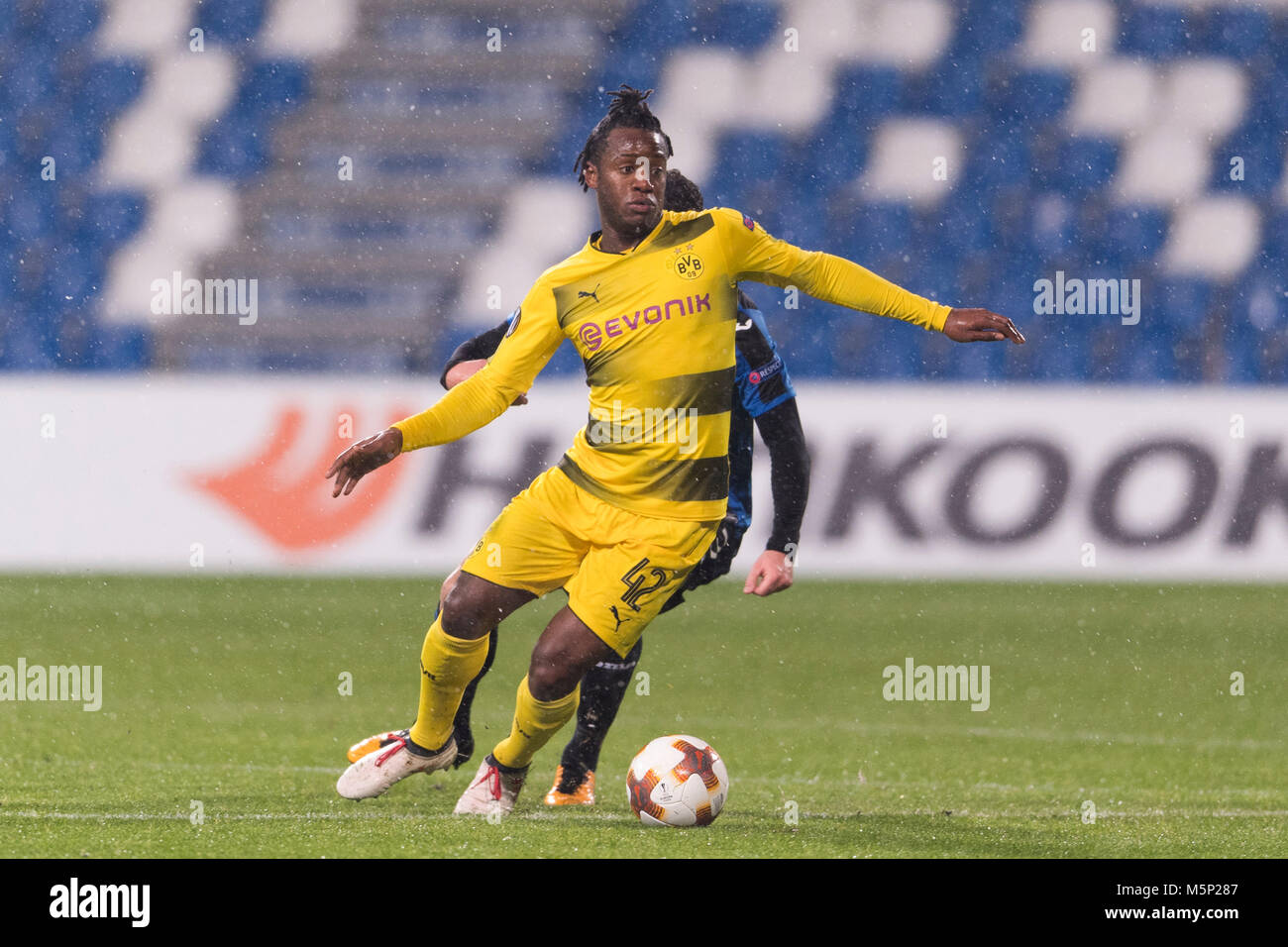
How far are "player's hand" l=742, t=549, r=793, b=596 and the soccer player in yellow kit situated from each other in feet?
0.72

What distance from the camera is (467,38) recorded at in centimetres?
1497

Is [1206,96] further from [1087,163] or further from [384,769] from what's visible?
[384,769]

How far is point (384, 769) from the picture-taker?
198 inches

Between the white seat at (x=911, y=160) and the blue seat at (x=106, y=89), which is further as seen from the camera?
the blue seat at (x=106, y=89)

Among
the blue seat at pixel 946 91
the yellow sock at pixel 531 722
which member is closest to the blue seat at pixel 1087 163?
the blue seat at pixel 946 91

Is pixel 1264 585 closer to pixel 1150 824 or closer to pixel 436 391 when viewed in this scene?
pixel 436 391

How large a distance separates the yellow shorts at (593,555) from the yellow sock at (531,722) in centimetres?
24

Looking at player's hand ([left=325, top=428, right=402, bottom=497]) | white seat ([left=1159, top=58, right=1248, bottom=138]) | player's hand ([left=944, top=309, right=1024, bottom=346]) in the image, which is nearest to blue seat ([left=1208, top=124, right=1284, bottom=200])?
A: white seat ([left=1159, top=58, right=1248, bottom=138])

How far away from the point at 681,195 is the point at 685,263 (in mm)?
742

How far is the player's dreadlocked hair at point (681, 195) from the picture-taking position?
17.7 feet

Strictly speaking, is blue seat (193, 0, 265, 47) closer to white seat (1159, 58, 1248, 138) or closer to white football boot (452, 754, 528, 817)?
white seat (1159, 58, 1248, 138)

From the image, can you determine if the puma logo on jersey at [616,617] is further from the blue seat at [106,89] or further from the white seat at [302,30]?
the white seat at [302,30]

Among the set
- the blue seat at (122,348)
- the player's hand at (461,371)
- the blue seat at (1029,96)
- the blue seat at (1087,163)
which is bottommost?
the player's hand at (461,371)

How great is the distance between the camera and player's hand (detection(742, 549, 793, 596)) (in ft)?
16.3
